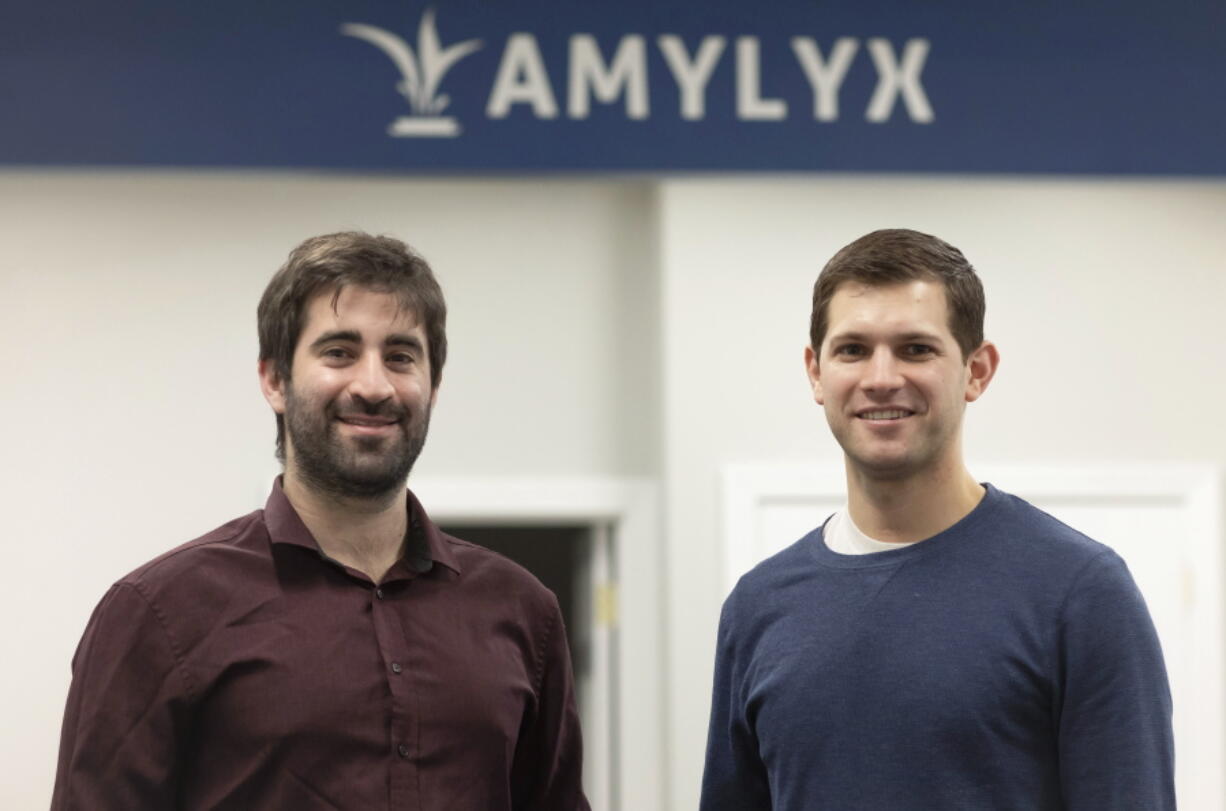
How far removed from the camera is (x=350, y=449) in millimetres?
1825

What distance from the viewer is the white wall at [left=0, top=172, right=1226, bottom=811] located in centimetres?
402

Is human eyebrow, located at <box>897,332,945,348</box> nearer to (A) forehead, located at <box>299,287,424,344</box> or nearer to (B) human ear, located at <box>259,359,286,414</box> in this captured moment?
(A) forehead, located at <box>299,287,424,344</box>

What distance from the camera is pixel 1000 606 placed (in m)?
1.75

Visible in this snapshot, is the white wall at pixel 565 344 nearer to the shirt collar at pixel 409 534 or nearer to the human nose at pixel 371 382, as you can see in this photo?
the shirt collar at pixel 409 534

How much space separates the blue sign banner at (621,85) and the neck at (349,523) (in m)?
0.50

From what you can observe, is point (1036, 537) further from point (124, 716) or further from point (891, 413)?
point (124, 716)

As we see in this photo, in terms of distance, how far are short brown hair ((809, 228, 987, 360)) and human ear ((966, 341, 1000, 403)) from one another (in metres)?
0.01

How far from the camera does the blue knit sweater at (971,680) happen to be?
5.47ft

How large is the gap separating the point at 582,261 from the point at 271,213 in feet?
2.80

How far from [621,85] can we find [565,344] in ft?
8.69

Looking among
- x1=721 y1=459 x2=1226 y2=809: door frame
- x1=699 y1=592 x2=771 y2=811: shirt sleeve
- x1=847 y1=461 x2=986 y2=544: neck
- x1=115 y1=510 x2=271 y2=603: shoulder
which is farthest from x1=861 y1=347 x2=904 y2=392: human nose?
x1=721 y1=459 x2=1226 y2=809: door frame

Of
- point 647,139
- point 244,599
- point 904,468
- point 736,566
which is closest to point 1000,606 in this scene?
point 904,468

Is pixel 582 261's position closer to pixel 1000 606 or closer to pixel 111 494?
pixel 111 494

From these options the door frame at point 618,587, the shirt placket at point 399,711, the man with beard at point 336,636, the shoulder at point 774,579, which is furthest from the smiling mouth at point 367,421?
the door frame at point 618,587
